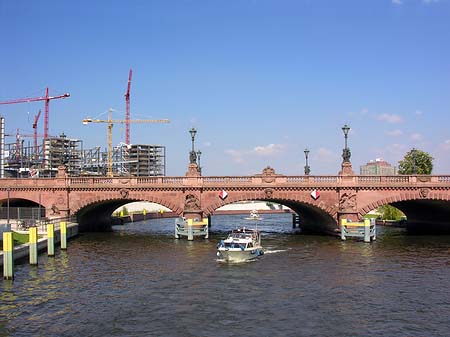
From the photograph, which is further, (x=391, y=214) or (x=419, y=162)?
(x=419, y=162)

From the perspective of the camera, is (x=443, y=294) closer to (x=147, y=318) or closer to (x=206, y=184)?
(x=147, y=318)

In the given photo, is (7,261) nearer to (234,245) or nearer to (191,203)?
(234,245)

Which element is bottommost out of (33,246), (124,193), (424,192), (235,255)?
(235,255)

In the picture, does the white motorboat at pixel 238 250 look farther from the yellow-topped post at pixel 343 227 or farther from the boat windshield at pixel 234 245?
the yellow-topped post at pixel 343 227

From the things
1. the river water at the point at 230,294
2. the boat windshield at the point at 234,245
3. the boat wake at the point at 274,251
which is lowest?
the river water at the point at 230,294

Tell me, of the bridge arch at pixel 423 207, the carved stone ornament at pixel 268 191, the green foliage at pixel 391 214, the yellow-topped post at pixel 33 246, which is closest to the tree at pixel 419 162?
the green foliage at pixel 391 214

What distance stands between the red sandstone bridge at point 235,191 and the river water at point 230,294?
39.4ft

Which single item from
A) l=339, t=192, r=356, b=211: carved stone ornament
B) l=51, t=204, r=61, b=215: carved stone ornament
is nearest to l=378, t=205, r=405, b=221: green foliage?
l=339, t=192, r=356, b=211: carved stone ornament

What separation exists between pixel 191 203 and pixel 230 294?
3763cm

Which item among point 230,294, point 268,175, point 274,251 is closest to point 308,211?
point 268,175

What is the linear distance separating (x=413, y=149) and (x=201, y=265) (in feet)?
306

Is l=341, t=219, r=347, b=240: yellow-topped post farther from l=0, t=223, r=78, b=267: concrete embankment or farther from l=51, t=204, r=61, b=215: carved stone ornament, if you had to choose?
l=51, t=204, r=61, b=215: carved stone ornament

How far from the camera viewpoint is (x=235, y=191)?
→ 76.4 m

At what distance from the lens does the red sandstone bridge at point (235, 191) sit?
74000 millimetres
